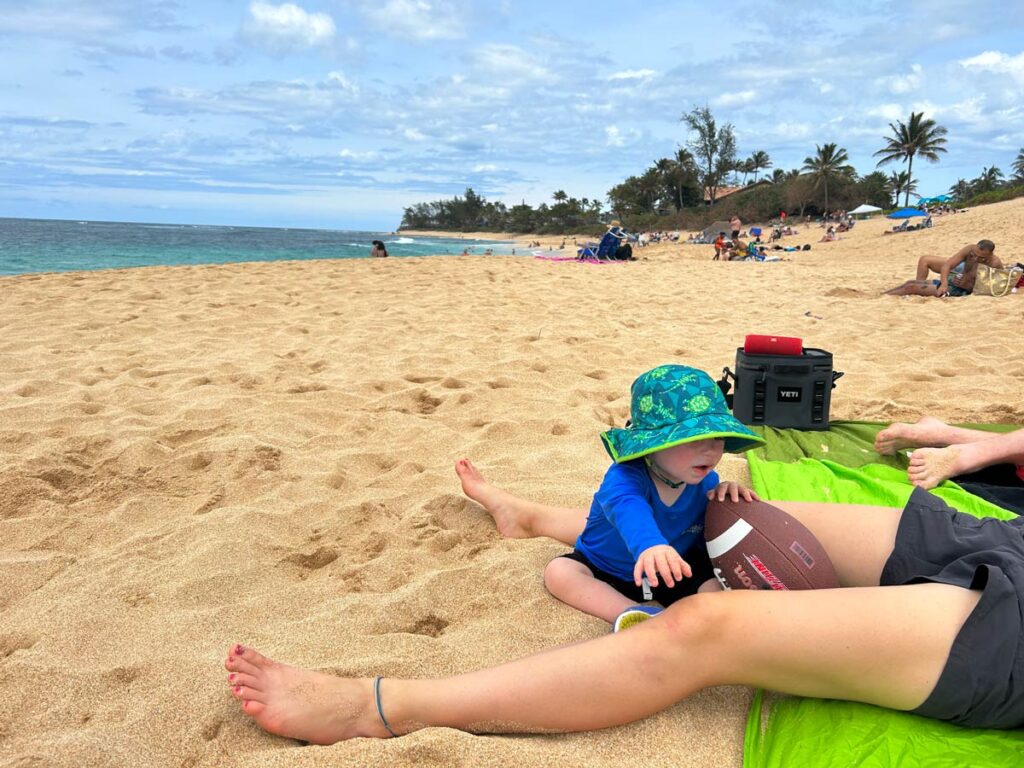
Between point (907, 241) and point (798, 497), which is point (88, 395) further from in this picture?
point (907, 241)

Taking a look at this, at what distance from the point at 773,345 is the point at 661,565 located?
2.44 m

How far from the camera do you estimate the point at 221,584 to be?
2297 millimetres

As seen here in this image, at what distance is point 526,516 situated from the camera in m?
2.66

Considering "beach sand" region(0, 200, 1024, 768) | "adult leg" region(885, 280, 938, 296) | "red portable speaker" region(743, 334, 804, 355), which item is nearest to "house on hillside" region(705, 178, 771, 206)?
Result: "adult leg" region(885, 280, 938, 296)

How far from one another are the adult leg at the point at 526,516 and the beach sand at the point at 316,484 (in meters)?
→ 0.07

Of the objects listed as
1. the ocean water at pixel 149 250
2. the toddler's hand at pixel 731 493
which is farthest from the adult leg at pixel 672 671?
the ocean water at pixel 149 250

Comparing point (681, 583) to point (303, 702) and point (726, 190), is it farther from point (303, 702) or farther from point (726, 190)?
point (726, 190)

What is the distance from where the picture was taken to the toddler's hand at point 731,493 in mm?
1963

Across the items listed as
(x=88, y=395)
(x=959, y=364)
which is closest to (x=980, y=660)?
(x=959, y=364)

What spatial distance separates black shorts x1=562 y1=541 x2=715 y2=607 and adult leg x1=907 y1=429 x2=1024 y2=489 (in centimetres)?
125

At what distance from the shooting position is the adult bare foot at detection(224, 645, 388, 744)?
1.60 metres

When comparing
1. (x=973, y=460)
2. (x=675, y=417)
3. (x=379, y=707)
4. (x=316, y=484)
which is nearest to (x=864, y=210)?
(x=973, y=460)

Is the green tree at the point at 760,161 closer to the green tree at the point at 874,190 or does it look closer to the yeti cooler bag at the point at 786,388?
the green tree at the point at 874,190

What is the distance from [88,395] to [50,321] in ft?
9.54
